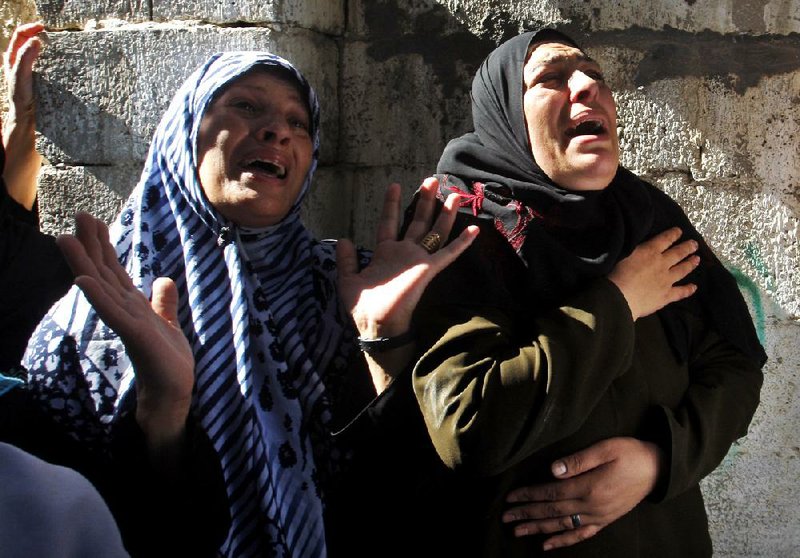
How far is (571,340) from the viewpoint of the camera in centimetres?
179

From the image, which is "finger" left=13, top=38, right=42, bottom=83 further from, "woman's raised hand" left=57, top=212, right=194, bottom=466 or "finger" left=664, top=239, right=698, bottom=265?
"finger" left=664, top=239, right=698, bottom=265

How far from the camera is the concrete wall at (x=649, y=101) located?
271cm

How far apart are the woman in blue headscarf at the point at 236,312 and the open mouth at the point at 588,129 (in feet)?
1.20

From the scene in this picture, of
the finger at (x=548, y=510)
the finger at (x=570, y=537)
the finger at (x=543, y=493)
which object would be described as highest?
the finger at (x=543, y=493)

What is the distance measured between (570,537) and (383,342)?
54 cm

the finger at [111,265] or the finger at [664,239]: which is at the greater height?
the finger at [111,265]

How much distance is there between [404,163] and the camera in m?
2.89

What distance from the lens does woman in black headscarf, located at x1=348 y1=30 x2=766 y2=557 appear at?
177 cm

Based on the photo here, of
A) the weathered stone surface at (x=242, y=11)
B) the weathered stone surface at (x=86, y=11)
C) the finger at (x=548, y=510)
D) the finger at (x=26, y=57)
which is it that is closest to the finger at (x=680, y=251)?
the finger at (x=548, y=510)

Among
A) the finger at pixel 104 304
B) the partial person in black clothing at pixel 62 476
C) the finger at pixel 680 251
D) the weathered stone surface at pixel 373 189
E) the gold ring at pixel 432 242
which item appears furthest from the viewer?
→ the weathered stone surface at pixel 373 189

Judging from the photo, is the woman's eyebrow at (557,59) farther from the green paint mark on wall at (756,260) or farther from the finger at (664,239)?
the green paint mark on wall at (756,260)

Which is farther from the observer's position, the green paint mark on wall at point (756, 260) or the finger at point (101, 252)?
the green paint mark on wall at point (756, 260)

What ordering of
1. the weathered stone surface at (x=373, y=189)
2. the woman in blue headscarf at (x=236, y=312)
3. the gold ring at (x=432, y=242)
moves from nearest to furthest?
the woman in blue headscarf at (x=236, y=312) → the gold ring at (x=432, y=242) → the weathered stone surface at (x=373, y=189)

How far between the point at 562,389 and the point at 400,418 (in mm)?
364
